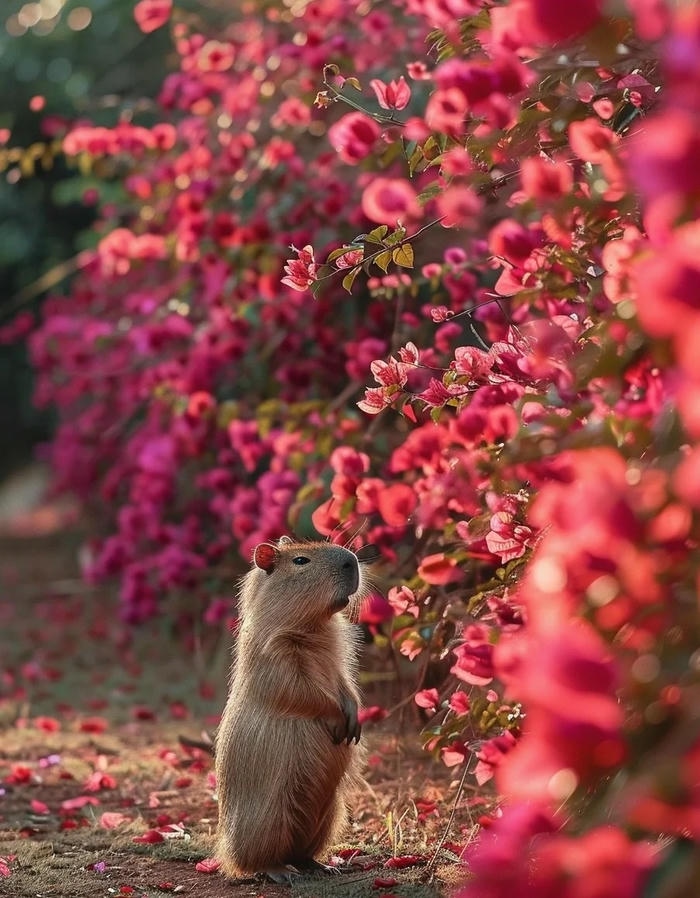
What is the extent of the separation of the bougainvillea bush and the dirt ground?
285 millimetres

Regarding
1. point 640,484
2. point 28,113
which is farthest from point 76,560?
point 640,484

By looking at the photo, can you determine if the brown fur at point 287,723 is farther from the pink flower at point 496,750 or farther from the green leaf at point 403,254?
the green leaf at point 403,254

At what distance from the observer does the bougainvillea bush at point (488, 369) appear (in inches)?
51.0

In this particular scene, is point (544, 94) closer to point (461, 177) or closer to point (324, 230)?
point (461, 177)

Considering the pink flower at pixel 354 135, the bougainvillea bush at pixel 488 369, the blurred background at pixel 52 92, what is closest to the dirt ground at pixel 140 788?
the bougainvillea bush at pixel 488 369

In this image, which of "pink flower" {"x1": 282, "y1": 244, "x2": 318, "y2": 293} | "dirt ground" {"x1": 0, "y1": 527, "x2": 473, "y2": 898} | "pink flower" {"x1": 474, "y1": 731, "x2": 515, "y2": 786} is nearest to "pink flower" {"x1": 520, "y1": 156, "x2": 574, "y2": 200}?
"pink flower" {"x1": 282, "y1": 244, "x2": 318, "y2": 293}

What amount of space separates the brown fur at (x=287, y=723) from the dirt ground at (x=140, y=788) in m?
0.12

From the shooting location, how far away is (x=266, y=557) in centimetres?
328

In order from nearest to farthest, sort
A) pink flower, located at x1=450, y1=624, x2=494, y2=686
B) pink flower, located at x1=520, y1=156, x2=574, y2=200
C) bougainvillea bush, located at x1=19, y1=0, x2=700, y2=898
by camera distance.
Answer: bougainvillea bush, located at x1=19, y1=0, x2=700, y2=898 < pink flower, located at x1=520, y1=156, x2=574, y2=200 < pink flower, located at x1=450, y1=624, x2=494, y2=686

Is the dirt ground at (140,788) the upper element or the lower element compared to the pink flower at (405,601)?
lower

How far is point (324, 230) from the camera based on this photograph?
5.52m

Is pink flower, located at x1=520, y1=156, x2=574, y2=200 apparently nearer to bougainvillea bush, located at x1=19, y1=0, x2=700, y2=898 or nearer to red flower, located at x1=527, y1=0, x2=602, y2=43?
bougainvillea bush, located at x1=19, y1=0, x2=700, y2=898

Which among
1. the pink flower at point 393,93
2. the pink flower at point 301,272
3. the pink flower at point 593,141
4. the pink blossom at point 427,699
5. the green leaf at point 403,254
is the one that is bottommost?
the pink blossom at point 427,699

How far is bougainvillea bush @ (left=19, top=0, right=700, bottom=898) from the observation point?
1.29 m
